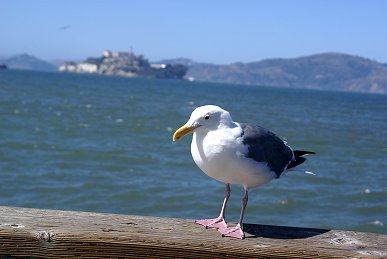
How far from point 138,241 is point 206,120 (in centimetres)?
76

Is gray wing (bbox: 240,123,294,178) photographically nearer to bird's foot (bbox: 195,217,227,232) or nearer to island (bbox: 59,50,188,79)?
bird's foot (bbox: 195,217,227,232)

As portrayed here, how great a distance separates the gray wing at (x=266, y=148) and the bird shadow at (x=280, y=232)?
0.35 meters

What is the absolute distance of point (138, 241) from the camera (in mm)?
2100

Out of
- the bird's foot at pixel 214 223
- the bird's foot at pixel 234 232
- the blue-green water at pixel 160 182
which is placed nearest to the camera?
the bird's foot at pixel 234 232

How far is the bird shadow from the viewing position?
242 cm

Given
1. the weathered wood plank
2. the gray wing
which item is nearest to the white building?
the gray wing

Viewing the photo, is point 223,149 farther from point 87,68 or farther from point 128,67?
point 87,68

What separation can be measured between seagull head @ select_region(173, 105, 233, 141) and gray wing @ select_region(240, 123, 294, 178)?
0.13 m

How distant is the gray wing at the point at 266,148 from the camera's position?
2816mm

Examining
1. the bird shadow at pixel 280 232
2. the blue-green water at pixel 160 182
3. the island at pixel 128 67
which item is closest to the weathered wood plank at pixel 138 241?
the bird shadow at pixel 280 232

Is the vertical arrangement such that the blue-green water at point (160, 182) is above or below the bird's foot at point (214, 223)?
below

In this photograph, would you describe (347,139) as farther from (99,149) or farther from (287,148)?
(287,148)

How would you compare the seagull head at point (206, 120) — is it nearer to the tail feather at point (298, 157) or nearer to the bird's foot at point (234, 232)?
the bird's foot at point (234, 232)

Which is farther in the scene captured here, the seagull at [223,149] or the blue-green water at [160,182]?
the blue-green water at [160,182]
